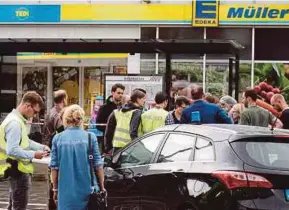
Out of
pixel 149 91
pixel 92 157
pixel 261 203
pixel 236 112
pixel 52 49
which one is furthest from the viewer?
pixel 52 49

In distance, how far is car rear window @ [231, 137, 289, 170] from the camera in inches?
252

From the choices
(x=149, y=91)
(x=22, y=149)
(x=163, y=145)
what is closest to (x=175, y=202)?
(x=163, y=145)

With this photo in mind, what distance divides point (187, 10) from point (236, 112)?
10.4 metres

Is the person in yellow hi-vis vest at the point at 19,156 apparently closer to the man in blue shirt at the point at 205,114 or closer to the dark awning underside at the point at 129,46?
the man in blue shirt at the point at 205,114

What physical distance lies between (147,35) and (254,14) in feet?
11.9

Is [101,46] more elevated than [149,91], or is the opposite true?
[101,46]

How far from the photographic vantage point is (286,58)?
859 inches

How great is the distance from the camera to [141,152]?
777cm

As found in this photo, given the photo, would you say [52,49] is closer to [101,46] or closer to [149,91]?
[101,46]

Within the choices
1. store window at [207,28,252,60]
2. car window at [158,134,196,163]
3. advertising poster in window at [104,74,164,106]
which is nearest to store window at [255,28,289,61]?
store window at [207,28,252,60]

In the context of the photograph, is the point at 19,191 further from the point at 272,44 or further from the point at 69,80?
the point at 272,44

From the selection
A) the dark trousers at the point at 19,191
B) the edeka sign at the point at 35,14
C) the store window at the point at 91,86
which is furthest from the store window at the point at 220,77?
the dark trousers at the point at 19,191

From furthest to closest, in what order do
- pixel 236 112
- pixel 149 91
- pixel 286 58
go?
1. pixel 286 58
2. pixel 149 91
3. pixel 236 112

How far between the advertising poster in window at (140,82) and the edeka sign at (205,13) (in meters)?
6.85
